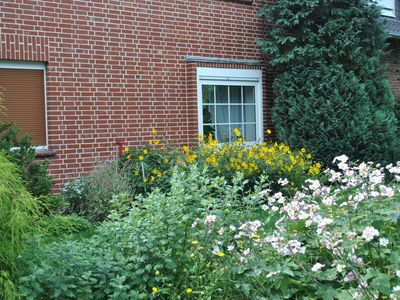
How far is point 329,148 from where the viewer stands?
10859 mm

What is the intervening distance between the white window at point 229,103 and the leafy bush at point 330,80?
497 mm

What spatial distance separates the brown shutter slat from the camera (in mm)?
8547

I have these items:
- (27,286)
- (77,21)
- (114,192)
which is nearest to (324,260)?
(27,286)

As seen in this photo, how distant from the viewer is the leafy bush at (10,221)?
3.84 meters

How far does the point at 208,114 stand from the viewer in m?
11.0

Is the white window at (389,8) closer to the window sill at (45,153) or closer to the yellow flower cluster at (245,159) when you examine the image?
the yellow flower cluster at (245,159)

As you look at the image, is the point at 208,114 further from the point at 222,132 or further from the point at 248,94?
the point at 248,94

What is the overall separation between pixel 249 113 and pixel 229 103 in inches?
23.0

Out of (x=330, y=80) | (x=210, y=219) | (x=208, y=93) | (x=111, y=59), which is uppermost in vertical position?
(x=111, y=59)

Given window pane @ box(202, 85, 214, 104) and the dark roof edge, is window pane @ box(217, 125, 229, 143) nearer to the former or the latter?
window pane @ box(202, 85, 214, 104)

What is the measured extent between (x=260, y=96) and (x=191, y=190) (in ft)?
22.8

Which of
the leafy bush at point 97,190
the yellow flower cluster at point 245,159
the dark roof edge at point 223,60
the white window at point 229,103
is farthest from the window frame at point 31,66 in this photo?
the white window at point 229,103

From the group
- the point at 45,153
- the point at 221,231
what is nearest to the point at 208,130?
the point at 45,153

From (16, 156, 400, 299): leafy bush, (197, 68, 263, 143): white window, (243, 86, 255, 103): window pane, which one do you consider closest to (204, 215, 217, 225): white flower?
(16, 156, 400, 299): leafy bush
